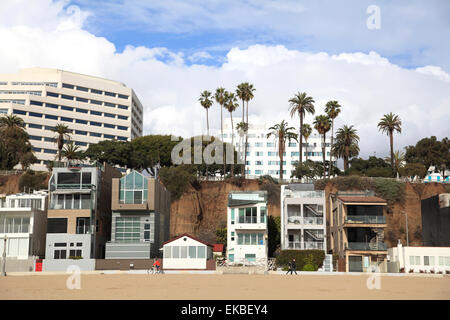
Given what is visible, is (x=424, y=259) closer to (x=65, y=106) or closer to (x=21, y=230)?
(x=21, y=230)

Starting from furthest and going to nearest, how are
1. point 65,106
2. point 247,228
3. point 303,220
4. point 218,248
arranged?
point 65,106, point 218,248, point 247,228, point 303,220

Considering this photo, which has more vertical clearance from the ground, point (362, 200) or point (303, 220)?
point (362, 200)

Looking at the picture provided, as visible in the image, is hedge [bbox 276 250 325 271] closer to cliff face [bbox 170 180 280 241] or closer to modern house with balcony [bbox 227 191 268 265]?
modern house with balcony [bbox 227 191 268 265]

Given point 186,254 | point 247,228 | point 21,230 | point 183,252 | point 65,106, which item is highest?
point 65,106

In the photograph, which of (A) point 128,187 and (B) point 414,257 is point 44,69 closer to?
(A) point 128,187

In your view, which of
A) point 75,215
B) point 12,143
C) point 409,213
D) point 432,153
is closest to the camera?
point 75,215

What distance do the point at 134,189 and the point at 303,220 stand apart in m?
20.8

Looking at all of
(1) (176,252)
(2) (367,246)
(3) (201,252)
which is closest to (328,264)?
(2) (367,246)

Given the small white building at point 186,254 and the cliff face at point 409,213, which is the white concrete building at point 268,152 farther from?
the small white building at point 186,254

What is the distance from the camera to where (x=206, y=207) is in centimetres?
9350

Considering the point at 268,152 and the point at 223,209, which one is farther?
the point at 268,152

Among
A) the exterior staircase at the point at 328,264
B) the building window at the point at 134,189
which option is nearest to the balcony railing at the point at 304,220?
the exterior staircase at the point at 328,264
